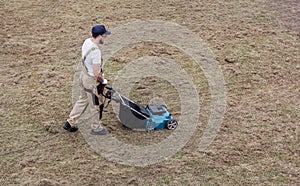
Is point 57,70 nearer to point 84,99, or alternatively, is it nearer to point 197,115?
point 84,99

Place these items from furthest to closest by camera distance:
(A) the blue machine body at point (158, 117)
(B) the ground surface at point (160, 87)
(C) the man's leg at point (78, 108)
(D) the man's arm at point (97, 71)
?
(A) the blue machine body at point (158, 117) < (C) the man's leg at point (78, 108) < (D) the man's arm at point (97, 71) < (B) the ground surface at point (160, 87)

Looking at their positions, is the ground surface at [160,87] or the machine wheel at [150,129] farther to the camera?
the machine wheel at [150,129]

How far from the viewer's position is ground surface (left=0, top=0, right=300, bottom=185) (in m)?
6.18

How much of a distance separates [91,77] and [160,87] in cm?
214

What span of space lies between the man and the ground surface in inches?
10.3

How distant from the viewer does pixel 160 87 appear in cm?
834

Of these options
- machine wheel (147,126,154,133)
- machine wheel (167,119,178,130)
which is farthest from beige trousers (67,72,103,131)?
machine wheel (167,119,178,130)

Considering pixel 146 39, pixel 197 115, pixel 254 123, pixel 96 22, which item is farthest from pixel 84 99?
pixel 96 22

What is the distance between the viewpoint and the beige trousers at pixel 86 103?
21.4 ft

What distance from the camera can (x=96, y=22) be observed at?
426 inches

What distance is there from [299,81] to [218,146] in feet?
9.03

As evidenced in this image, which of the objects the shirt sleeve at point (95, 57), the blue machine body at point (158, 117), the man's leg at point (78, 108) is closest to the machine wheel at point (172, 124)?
the blue machine body at point (158, 117)

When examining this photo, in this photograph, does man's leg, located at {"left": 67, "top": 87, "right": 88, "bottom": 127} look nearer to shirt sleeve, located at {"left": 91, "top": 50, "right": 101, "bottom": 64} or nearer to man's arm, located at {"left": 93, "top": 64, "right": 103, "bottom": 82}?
man's arm, located at {"left": 93, "top": 64, "right": 103, "bottom": 82}

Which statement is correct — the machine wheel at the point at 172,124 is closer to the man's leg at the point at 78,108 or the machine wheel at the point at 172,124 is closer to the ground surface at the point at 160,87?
the ground surface at the point at 160,87
